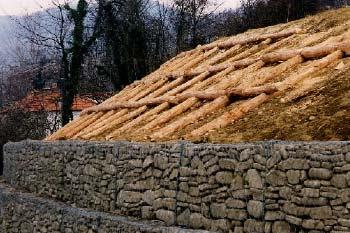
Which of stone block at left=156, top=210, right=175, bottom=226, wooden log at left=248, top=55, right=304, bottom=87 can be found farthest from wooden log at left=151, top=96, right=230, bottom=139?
stone block at left=156, top=210, right=175, bottom=226

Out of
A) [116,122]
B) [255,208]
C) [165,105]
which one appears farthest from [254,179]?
[116,122]

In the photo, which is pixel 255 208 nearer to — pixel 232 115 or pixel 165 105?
pixel 232 115

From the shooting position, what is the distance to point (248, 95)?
935cm

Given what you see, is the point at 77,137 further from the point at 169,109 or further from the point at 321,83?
the point at 321,83

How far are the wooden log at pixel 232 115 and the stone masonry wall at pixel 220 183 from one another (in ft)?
2.67

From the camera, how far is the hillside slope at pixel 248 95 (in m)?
7.70

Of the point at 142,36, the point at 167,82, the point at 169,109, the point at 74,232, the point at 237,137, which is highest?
the point at 142,36

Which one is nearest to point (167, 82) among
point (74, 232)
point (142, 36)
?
point (74, 232)

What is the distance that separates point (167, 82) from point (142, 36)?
43.5ft

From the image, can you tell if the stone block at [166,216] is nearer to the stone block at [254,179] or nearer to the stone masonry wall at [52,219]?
the stone masonry wall at [52,219]

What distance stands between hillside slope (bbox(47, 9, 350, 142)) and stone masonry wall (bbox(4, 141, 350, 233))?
0.61 metres

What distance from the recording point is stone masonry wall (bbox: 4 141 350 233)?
593 centimetres

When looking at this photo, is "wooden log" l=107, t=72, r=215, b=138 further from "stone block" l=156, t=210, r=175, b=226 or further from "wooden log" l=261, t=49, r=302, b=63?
"stone block" l=156, t=210, r=175, b=226

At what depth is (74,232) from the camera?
1012 cm
